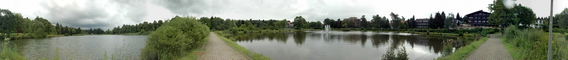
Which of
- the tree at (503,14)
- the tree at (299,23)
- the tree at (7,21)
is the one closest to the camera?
the tree at (7,21)

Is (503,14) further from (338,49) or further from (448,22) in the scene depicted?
(448,22)

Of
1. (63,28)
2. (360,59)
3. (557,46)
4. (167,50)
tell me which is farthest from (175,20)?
(63,28)

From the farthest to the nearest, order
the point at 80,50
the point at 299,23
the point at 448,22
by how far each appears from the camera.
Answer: the point at 299,23 → the point at 448,22 → the point at 80,50

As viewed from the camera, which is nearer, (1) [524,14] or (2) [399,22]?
(1) [524,14]

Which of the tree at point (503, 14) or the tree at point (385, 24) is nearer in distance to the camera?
the tree at point (503, 14)

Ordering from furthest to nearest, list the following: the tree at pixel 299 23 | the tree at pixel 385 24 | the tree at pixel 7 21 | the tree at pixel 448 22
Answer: the tree at pixel 299 23 → the tree at pixel 385 24 → the tree at pixel 448 22 → the tree at pixel 7 21

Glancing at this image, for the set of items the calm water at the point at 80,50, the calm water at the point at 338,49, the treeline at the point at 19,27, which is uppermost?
the treeline at the point at 19,27

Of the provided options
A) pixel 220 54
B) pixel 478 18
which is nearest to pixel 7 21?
pixel 220 54

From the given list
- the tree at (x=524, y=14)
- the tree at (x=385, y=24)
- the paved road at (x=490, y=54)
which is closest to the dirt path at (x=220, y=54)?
the paved road at (x=490, y=54)

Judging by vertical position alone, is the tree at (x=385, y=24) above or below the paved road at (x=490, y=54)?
above

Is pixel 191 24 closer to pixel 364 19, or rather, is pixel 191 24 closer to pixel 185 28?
pixel 185 28

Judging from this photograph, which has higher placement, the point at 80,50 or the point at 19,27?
the point at 19,27

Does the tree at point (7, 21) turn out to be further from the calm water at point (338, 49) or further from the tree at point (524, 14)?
the tree at point (524, 14)

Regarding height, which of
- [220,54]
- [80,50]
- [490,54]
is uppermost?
[220,54]
